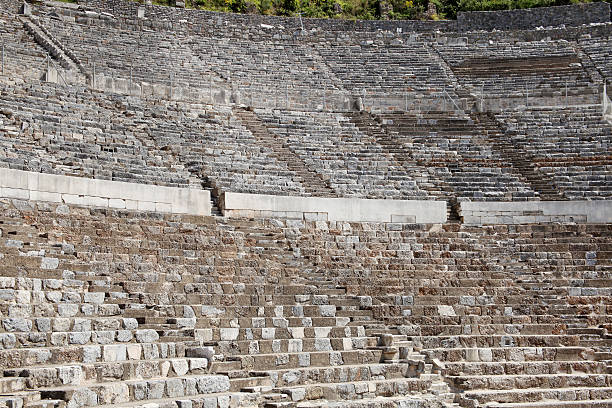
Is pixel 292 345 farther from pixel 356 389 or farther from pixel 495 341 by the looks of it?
pixel 495 341

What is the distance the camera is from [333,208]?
2009 centimetres

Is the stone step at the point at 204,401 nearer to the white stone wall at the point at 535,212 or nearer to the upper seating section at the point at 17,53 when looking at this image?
the white stone wall at the point at 535,212

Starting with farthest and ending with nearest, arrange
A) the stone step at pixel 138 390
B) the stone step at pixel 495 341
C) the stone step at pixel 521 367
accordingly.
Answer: the stone step at pixel 495 341
the stone step at pixel 521 367
the stone step at pixel 138 390

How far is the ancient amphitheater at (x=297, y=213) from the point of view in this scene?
38.4ft

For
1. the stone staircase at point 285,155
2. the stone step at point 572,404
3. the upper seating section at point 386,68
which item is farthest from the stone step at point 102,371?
the upper seating section at point 386,68

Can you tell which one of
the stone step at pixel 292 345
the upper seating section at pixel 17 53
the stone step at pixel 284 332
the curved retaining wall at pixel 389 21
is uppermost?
the curved retaining wall at pixel 389 21

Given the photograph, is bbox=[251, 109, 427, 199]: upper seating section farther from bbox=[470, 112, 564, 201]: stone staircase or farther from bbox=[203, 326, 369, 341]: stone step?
bbox=[203, 326, 369, 341]: stone step

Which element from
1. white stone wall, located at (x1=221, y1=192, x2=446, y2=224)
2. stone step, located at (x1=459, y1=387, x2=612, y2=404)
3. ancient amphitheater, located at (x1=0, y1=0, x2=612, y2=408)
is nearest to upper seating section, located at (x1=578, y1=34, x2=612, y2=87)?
ancient amphitheater, located at (x1=0, y1=0, x2=612, y2=408)

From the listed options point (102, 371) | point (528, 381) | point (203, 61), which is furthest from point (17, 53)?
point (102, 371)

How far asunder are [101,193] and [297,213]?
4.24 meters

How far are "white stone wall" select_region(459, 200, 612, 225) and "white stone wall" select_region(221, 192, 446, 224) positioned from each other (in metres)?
0.75

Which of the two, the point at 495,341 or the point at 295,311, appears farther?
the point at 495,341

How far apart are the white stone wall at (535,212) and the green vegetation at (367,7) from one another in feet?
59.5

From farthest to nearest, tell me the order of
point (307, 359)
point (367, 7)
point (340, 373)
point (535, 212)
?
point (367, 7) → point (535, 212) → point (307, 359) → point (340, 373)
